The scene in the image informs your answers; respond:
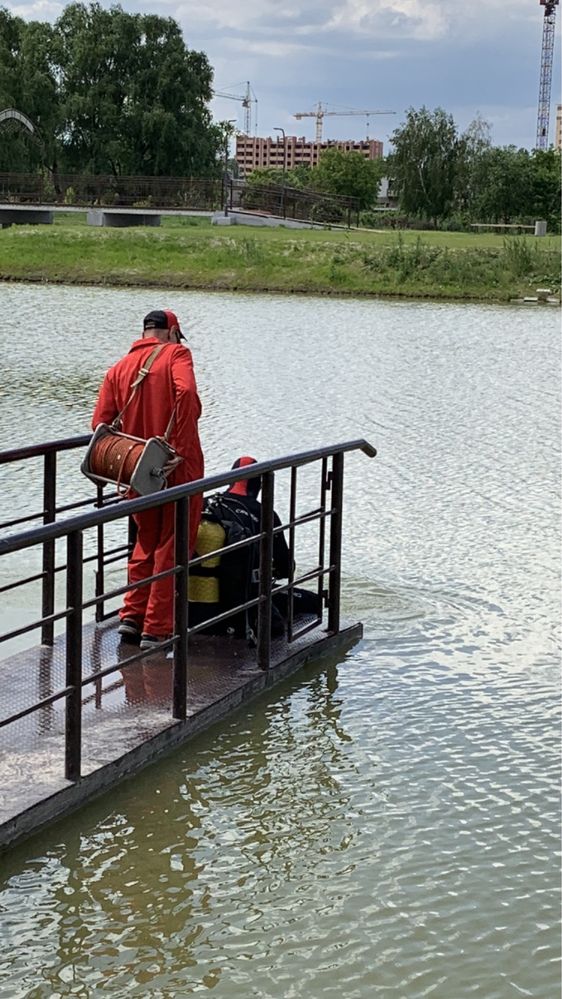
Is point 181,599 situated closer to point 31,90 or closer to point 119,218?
point 119,218

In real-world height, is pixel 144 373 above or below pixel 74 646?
above

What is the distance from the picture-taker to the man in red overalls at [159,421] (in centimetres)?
656

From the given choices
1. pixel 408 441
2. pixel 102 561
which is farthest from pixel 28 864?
pixel 408 441

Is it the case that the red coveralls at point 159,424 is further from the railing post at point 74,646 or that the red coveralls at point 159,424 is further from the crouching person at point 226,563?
the railing post at point 74,646

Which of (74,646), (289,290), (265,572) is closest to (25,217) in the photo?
(289,290)

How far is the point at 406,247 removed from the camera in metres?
44.2

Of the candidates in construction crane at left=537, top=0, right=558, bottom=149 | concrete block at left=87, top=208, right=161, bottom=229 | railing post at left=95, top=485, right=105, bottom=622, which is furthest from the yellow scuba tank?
construction crane at left=537, top=0, right=558, bottom=149

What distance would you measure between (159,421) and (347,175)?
308ft

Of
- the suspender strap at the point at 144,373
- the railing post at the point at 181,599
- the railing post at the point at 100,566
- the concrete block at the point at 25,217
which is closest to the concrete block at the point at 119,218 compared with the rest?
the concrete block at the point at 25,217

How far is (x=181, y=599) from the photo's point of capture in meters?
5.90

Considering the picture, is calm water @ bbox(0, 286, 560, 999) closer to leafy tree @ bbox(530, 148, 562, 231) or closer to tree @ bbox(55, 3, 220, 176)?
leafy tree @ bbox(530, 148, 562, 231)

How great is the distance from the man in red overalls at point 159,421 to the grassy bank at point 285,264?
112 feet

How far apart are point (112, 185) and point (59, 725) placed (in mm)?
63493

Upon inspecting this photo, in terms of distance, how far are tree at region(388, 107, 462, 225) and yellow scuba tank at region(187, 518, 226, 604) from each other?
2730 inches
